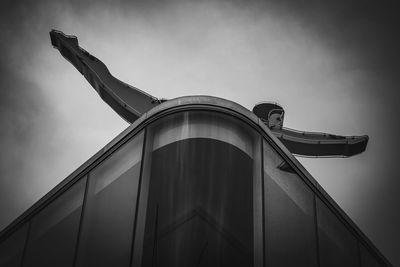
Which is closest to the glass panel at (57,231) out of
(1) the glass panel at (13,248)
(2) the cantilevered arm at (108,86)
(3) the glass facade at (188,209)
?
(3) the glass facade at (188,209)

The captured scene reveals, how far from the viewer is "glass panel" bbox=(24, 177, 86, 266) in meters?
12.8

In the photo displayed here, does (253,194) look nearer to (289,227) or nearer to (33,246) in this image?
(289,227)

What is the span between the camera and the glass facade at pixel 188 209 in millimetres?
12141

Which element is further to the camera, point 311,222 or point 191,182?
point 311,222

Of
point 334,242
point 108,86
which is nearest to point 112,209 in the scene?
point 334,242

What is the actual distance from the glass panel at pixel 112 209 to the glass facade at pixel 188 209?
2cm

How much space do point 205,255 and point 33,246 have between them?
3.88 m

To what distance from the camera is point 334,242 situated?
13969 millimetres

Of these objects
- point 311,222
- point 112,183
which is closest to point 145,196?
point 112,183

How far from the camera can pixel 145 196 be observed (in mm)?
12500

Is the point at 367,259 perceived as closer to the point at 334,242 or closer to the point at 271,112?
the point at 334,242

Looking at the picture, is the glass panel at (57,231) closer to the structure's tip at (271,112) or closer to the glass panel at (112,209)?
the glass panel at (112,209)

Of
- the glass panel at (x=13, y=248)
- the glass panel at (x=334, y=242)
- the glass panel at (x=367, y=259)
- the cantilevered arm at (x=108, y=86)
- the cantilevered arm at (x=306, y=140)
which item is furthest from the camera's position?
the cantilevered arm at (x=306, y=140)

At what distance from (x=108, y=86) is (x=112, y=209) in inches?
478
